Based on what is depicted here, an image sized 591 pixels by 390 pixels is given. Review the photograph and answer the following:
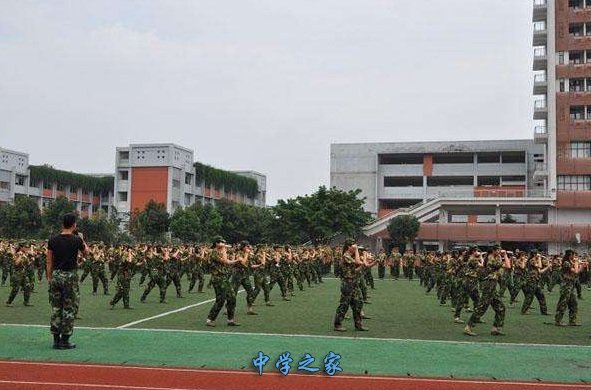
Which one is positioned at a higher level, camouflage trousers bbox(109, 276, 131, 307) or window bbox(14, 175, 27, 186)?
window bbox(14, 175, 27, 186)

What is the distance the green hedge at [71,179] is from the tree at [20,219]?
16950 mm

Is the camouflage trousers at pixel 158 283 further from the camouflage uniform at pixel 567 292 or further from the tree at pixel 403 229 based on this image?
the tree at pixel 403 229

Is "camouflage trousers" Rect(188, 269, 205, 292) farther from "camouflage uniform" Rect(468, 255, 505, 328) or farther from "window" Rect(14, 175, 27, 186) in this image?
"window" Rect(14, 175, 27, 186)

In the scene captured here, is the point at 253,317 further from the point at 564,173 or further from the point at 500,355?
the point at 564,173

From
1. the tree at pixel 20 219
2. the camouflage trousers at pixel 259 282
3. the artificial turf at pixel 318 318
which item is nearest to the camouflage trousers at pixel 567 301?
the artificial turf at pixel 318 318

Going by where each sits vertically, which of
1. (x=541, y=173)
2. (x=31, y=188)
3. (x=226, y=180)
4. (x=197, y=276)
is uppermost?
(x=226, y=180)

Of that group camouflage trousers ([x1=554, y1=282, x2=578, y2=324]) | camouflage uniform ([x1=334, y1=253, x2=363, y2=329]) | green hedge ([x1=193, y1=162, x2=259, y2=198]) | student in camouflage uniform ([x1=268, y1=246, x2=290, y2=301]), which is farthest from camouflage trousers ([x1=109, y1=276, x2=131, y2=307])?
green hedge ([x1=193, y1=162, x2=259, y2=198])

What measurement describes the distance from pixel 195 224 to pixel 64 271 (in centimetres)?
5036

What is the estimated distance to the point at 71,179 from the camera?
84.8 meters

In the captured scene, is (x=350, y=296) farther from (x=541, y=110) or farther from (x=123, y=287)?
(x=541, y=110)

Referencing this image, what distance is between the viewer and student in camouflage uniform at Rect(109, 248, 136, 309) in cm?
1567

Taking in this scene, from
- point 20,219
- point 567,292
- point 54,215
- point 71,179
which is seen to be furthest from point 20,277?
point 71,179

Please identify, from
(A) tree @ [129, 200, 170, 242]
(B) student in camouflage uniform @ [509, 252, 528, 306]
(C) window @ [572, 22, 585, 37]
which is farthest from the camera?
(A) tree @ [129, 200, 170, 242]

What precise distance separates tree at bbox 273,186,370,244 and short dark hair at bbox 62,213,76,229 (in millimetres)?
41038
